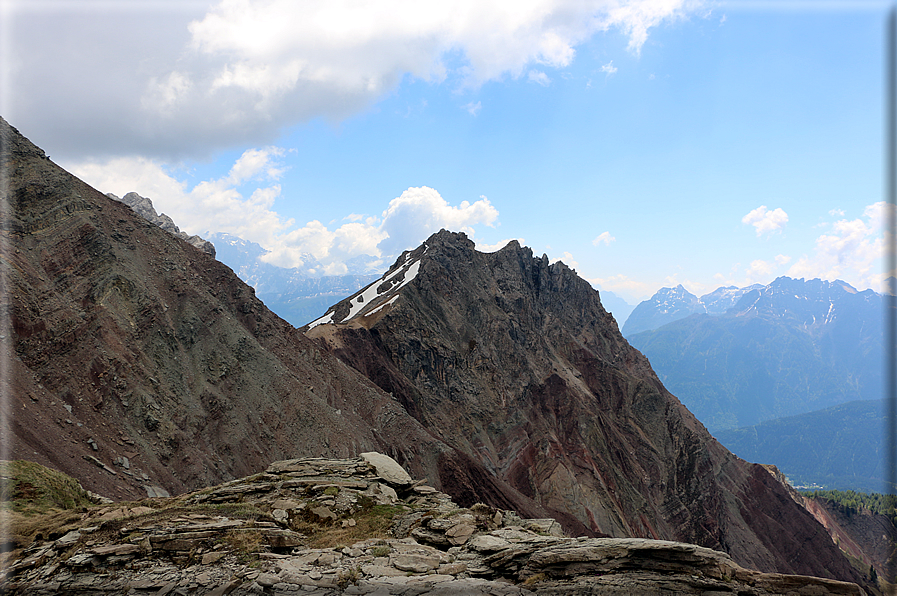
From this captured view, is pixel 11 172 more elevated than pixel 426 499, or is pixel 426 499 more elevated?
pixel 11 172

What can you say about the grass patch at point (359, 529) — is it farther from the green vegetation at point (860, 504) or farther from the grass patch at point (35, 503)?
the green vegetation at point (860, 504)

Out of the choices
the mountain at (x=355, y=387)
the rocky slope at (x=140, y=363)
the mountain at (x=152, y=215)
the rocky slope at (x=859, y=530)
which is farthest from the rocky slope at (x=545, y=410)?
the rocky slope at (x=859, y=530)

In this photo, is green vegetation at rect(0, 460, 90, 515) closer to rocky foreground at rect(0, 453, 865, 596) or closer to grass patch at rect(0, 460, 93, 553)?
grass patch at rect(0, 460, 93, 553)

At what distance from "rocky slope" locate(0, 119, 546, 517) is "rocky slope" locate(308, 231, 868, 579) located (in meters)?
15.5

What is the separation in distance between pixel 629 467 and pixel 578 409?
1491cm

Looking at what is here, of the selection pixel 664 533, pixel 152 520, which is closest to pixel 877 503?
pixel 664 533

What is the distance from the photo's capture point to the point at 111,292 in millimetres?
35906

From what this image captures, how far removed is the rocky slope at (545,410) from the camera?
230 ft

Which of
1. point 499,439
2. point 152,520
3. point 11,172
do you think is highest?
point 11,172

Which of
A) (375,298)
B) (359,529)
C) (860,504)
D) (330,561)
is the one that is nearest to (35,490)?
(359,529)

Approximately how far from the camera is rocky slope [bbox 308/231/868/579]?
7000 cm

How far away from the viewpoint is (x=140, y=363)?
34.3 metres

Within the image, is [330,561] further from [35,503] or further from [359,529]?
[35,503]

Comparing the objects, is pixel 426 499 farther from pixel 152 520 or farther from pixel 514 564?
pixel 152 520
